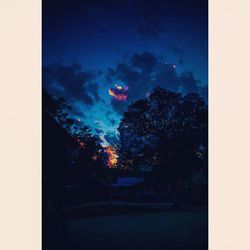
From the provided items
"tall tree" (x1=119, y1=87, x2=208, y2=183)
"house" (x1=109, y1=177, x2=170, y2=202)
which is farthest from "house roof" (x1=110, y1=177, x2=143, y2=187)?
"tall tree" (x1=119, y1=87, x2=208, y2=183)

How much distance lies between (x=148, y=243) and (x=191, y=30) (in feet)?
11.1

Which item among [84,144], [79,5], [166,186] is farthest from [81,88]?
[166,186]

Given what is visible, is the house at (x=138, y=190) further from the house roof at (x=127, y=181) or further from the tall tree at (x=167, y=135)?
the tall tree at (x=167, y=135)

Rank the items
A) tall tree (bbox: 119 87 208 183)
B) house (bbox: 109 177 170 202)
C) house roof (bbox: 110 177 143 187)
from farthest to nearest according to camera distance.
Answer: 1. house roof (bbox: 110 177 143 187)
2. house (bbox: 109 177 170 202)
3. tall tree (bbox: 119 87 208 183)

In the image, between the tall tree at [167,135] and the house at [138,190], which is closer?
the tall tree at [167,135]

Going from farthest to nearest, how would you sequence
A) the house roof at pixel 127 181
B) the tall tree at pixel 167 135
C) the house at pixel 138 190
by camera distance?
1. the house roof at pixel 127 181
2. the house at pixel 138 190
3. the tall tree at pixel 167 135

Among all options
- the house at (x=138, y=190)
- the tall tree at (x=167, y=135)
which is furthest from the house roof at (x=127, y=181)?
the tall tree at (x=167, y=135)

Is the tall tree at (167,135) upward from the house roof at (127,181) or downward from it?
upward

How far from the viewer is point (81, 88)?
5430mm

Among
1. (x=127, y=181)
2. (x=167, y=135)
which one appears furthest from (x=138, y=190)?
(x=167, y=135)

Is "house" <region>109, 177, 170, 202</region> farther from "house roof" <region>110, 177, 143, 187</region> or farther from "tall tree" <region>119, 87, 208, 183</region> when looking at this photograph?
"tall tree" <region>119, 87, 208, 183</region>

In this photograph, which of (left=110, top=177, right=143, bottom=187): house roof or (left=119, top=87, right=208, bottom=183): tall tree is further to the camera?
(left=110, top=177, right=143, bottom=187): house roof

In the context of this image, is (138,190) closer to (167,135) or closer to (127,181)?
(127,181)

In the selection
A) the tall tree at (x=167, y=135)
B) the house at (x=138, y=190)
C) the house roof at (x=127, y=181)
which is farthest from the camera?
the house roof at (x=127, y=181)
